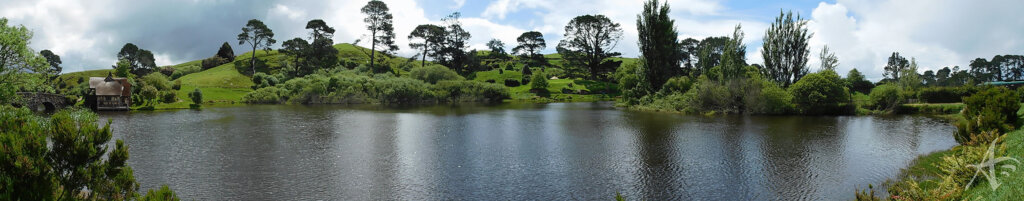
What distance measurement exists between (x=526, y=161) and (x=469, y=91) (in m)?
67.9

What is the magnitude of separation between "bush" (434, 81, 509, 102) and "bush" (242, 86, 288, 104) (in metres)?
25.5

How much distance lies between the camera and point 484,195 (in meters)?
15.2

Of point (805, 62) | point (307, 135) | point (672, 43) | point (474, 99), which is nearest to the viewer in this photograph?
point (307, 135)

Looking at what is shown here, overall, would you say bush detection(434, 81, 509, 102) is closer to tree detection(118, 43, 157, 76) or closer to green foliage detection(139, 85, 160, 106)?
green foliage detection(139, 85, 160, 106)

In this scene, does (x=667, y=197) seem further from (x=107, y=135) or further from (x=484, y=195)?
(x=107, y=135)

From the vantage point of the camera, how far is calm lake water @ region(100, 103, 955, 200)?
1570 cm

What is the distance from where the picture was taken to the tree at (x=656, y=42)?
59.1 m

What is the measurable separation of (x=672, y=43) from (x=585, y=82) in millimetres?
43791

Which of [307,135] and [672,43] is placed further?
[672,43]

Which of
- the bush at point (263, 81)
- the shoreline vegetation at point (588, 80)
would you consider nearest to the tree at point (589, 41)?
the shoreline vegetation at point (588, 80)

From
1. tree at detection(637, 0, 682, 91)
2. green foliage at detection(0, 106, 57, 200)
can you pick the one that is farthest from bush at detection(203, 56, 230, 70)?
green foliage at detection(0, 106, 57, 200)

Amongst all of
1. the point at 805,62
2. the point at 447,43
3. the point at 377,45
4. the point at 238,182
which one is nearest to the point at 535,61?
the point at 447,43

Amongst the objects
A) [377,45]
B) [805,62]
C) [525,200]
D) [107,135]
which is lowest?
[525,200]

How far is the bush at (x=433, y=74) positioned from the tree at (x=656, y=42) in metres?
44.0
